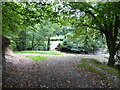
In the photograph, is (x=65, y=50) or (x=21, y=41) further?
(x=65, y=50)

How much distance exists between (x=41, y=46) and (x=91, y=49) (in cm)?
819

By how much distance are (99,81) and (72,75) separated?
1.11 meters

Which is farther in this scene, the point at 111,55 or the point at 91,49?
the point at 91,49

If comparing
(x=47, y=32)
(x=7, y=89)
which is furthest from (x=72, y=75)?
(x=47, y=32)

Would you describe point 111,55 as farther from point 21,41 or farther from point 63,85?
point 21,41

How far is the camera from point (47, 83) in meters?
3.71

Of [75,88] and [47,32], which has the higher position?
[47,32]

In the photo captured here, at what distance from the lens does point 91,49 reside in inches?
649

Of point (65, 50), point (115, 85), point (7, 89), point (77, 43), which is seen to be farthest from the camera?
point (65, 50)

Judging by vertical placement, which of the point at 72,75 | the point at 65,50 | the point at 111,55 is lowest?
Answer: the point at 65,50

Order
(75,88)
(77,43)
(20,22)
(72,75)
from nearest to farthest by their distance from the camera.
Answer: (75,88)
(72,75)
(20,22)
(77,43)

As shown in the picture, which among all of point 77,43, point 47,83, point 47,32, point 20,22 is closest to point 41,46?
point 47,32

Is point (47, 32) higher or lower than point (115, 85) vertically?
higher

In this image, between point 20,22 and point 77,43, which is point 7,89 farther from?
point 77,43
